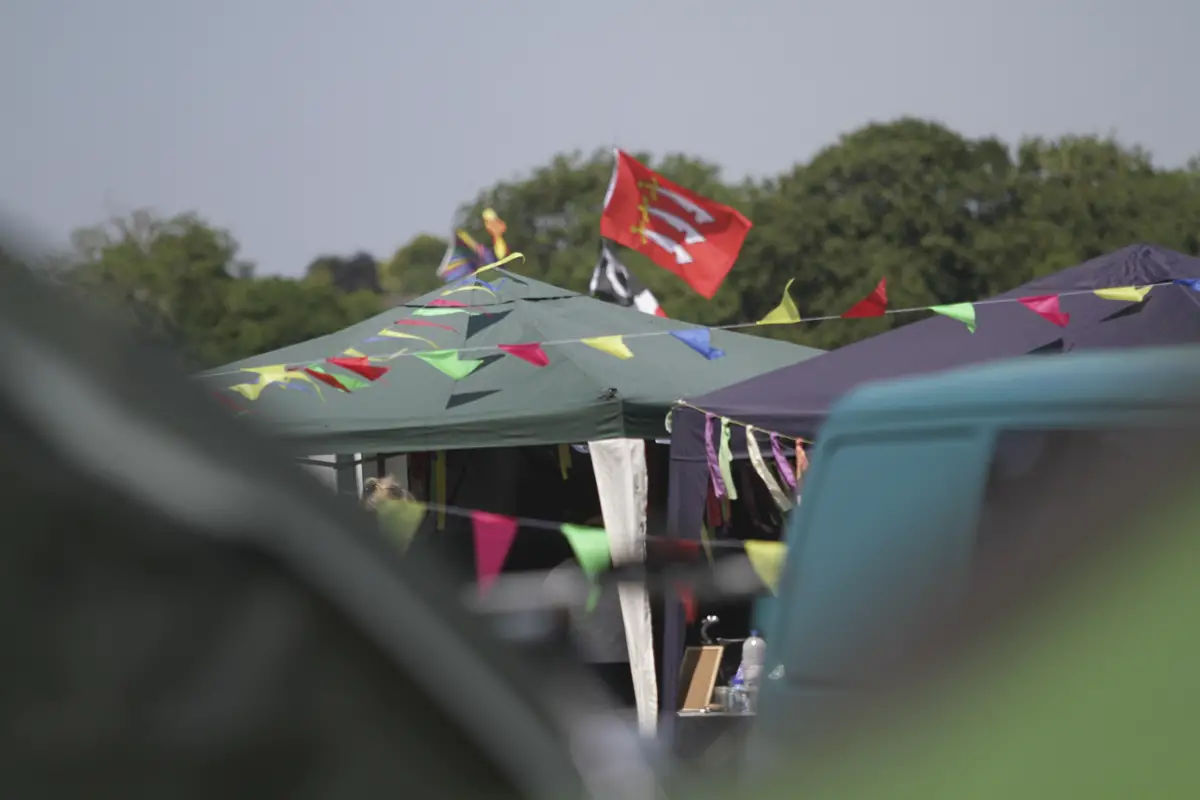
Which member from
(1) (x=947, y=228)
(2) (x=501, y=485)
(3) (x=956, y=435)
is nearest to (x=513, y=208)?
(1) (x=947, y=228)

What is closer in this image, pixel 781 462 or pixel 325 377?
pixel 781 462

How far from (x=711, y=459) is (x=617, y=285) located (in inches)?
223

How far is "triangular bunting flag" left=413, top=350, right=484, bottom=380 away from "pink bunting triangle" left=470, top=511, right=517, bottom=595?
1.99 m

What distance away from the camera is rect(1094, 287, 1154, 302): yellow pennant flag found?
21.7ft

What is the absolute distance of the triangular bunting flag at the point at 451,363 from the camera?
317 inches

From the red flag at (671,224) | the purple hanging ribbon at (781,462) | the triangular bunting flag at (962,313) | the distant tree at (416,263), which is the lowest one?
the distant tree at (416,263)

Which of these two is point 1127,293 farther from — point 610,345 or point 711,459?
point 610,345

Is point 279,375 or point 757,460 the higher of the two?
point 279,375

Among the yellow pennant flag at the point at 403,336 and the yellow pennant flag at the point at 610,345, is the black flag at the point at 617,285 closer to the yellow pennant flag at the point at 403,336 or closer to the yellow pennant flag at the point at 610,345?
the yellow pennant flag at the point at 403,336

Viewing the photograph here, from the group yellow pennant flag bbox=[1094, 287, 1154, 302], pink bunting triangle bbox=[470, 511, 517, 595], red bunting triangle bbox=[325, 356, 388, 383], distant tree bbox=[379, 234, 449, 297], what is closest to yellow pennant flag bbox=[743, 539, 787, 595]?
pink bunting triangle bbox=[470, 511, 517, 595]

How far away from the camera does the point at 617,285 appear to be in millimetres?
12656

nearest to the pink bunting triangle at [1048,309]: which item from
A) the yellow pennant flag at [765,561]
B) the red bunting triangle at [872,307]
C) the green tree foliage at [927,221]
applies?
the red bunting triangle at [872,307]

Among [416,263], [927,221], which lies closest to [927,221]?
[927,221]

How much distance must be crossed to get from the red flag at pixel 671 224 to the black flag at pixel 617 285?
447 centimetres
